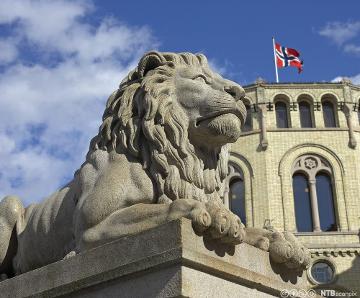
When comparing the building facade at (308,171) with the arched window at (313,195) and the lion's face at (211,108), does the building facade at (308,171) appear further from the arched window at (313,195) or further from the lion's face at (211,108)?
the lion's face at (211,108)

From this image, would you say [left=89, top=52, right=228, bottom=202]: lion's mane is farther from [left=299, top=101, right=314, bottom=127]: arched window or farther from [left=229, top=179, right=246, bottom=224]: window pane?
[left=299, top=101, right=314, bottom=127]: arched window

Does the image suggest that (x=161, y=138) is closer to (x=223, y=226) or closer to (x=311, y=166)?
(x=223, y=226)

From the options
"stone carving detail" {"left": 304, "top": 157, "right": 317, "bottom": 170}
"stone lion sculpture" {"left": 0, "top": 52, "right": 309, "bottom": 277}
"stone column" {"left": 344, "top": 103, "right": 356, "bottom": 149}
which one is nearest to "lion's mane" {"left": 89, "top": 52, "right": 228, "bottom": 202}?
"stone lion sculpture" {"left": 0, "top": 52, "right": 309, "bottom": 277}

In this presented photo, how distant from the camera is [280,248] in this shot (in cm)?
377

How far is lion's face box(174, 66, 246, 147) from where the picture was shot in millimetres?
3941

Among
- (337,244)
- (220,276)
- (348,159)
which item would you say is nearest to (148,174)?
(220,276)

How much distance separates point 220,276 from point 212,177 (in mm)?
875

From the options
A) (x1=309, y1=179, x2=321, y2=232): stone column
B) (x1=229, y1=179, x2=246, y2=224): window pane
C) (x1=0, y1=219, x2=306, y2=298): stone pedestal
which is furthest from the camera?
(x1=229, y1=179, x2=246, y2=224): window pane

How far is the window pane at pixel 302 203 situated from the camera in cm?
3278

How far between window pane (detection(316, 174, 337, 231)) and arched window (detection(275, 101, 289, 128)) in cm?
350

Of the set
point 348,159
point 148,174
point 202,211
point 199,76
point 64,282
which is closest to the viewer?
point 202,211

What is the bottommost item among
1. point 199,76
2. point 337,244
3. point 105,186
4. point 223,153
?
point 105,186

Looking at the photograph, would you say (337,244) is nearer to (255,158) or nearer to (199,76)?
(255,158)

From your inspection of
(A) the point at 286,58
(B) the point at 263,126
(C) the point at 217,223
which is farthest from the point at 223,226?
(A) the point at 286,58
